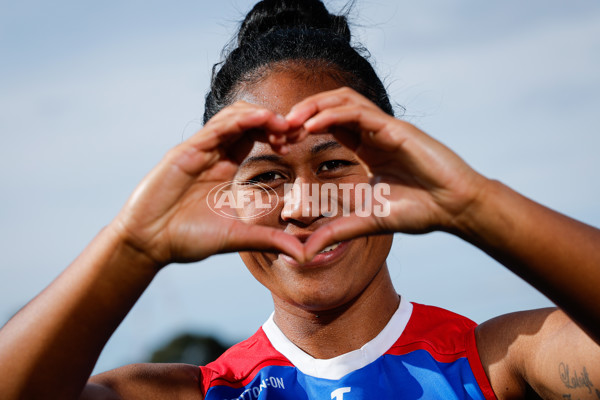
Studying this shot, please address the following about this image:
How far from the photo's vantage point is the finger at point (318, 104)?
2.31 meters

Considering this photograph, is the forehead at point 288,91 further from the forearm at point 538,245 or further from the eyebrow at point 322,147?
the forearm at point 538,245

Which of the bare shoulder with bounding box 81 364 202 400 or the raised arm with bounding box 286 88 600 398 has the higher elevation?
the raised arm with bounding box 286 88 600 398

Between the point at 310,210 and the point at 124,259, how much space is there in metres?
1.00

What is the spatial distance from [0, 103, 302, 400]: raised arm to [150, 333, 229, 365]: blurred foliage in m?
20.8

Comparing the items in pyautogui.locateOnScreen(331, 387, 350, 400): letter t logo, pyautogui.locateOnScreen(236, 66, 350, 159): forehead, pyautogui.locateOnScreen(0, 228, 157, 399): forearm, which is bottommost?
pyautogui.locateOnScreen(331, 387, 350, 400): letter t logo

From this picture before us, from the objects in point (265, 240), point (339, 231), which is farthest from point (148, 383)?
point (339, 231)

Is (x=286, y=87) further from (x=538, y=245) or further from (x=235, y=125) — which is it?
(x=538, y=245)

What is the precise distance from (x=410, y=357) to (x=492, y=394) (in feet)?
1.37

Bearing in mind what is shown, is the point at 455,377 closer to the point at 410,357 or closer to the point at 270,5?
the point at 410,357

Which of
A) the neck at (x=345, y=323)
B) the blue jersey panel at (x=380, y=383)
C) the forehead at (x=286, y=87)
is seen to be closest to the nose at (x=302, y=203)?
the forehead at (x=286, y=87)

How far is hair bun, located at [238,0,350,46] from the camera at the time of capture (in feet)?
13.9

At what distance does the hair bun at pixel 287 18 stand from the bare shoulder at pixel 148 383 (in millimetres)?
2007

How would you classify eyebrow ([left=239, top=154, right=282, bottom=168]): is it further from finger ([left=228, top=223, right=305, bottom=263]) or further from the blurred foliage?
the blurred foliage

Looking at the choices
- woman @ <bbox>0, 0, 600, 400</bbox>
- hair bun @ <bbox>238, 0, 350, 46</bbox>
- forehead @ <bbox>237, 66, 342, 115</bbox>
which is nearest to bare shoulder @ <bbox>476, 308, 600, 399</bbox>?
woman @ <bbox>0, 0, 600, 400</bbox>
